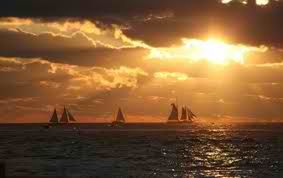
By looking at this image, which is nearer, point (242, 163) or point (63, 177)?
point (63, 177)

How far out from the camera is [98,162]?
74.0 m

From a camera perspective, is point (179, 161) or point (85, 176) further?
point (179, 161)

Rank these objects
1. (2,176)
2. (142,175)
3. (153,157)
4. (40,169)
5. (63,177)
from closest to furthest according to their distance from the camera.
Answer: (2,176) → (63,177) → (142,175) → (40,169) → (153,157)

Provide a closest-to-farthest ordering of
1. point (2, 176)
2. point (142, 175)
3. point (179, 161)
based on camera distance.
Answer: point (2, 176) < point (142, 175) < point (179, 161)

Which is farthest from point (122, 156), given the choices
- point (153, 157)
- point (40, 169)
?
point (40, 169)

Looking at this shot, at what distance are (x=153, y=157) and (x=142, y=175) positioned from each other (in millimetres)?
26157

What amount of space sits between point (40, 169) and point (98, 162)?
11721 mm

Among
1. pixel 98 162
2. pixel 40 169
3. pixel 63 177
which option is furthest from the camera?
pixel 98 162

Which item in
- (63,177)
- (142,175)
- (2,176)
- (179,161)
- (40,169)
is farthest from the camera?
(179,161)

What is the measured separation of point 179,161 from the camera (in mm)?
79312

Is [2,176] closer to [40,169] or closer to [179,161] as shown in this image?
[40,169]

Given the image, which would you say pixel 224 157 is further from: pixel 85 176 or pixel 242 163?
pixel 85 176

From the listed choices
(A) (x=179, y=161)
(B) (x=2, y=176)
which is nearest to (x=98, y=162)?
(A) (x=179, y=161)

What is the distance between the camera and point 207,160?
80562 mm
